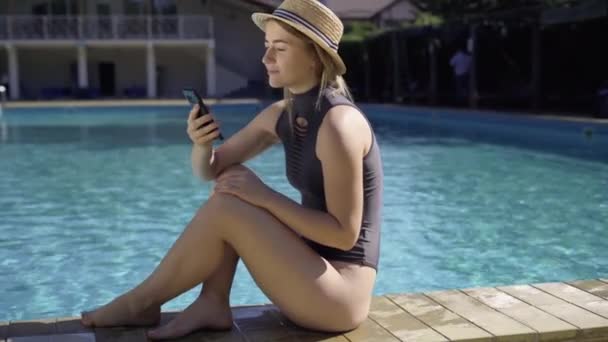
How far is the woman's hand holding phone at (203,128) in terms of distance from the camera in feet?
7.48

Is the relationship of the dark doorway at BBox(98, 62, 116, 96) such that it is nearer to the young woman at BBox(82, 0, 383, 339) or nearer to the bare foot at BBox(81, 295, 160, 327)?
the bare foot at BBox(81, 295, 160, 327)

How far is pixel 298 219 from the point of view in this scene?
7.09 feet

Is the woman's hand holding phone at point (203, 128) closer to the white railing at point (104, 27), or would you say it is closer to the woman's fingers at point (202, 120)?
the woman's fingers at point (202, 120)

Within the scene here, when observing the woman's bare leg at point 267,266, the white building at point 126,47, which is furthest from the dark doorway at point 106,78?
the woman's bare leg at point 267,266

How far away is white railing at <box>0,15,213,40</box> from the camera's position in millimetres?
24609

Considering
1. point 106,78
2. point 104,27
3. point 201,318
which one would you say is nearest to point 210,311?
point 201,318

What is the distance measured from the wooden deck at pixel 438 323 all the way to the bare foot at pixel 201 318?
31 mm

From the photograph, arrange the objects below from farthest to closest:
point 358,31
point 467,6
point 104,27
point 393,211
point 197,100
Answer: point 104,27 → point 358,31 → point 467,6 → point 393,211 → point 197,100

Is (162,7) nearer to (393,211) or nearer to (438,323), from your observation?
(393,211)

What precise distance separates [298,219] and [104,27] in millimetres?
24282

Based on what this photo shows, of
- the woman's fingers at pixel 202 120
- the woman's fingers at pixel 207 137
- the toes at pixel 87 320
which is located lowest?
the toes at pixel 87 320

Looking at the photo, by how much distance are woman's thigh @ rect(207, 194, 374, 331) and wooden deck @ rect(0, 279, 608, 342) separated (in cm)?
11

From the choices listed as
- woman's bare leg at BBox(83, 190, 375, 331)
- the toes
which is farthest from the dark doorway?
woman's bare leg at BBox(83, 190, 375, 331)

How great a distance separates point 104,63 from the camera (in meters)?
27.4
